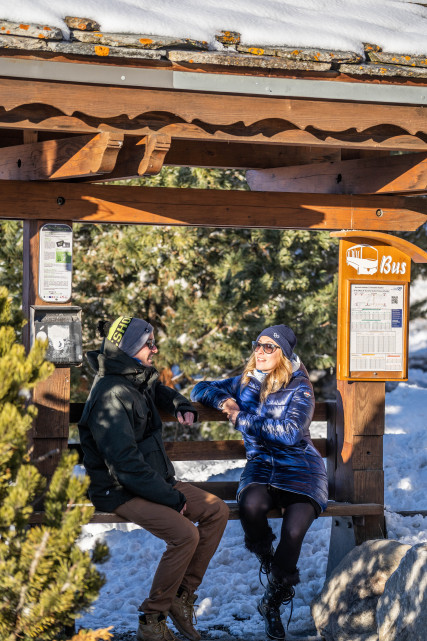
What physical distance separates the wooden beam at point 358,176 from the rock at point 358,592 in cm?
210

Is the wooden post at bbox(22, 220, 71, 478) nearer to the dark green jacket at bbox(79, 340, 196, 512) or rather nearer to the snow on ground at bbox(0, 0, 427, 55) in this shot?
the dark green jacket at bbox(79, 340, 196, 512)

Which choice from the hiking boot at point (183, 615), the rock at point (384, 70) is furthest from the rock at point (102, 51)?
the hiking boot at point (183, 615)

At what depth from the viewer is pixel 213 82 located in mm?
4242

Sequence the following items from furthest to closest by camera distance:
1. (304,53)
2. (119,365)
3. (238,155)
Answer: (238,155)
(119,365)
(304,53)

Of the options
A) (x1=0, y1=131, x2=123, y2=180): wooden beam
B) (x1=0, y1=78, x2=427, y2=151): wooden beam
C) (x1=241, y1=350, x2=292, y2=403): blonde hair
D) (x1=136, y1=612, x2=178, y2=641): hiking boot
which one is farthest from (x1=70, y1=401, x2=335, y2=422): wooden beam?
(x1=0, y1=78, x2=427, y2=151): wooden beam

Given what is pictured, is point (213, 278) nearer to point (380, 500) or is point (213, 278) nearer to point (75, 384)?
point (75, 384)

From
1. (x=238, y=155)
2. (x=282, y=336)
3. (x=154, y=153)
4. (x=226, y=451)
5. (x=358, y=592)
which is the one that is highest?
(x=238, y=155)

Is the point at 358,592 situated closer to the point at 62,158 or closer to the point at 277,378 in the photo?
the point at 277,378

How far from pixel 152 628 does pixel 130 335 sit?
151 centimetres

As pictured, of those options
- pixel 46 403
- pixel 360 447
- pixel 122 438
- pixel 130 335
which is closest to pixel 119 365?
pixel 130 335

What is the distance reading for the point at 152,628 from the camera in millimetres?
4719

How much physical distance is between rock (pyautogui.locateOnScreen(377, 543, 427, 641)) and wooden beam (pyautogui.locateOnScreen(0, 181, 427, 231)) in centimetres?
224

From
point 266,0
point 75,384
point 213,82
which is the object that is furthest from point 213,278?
point 213,82

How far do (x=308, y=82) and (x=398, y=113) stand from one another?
1.83 feet
